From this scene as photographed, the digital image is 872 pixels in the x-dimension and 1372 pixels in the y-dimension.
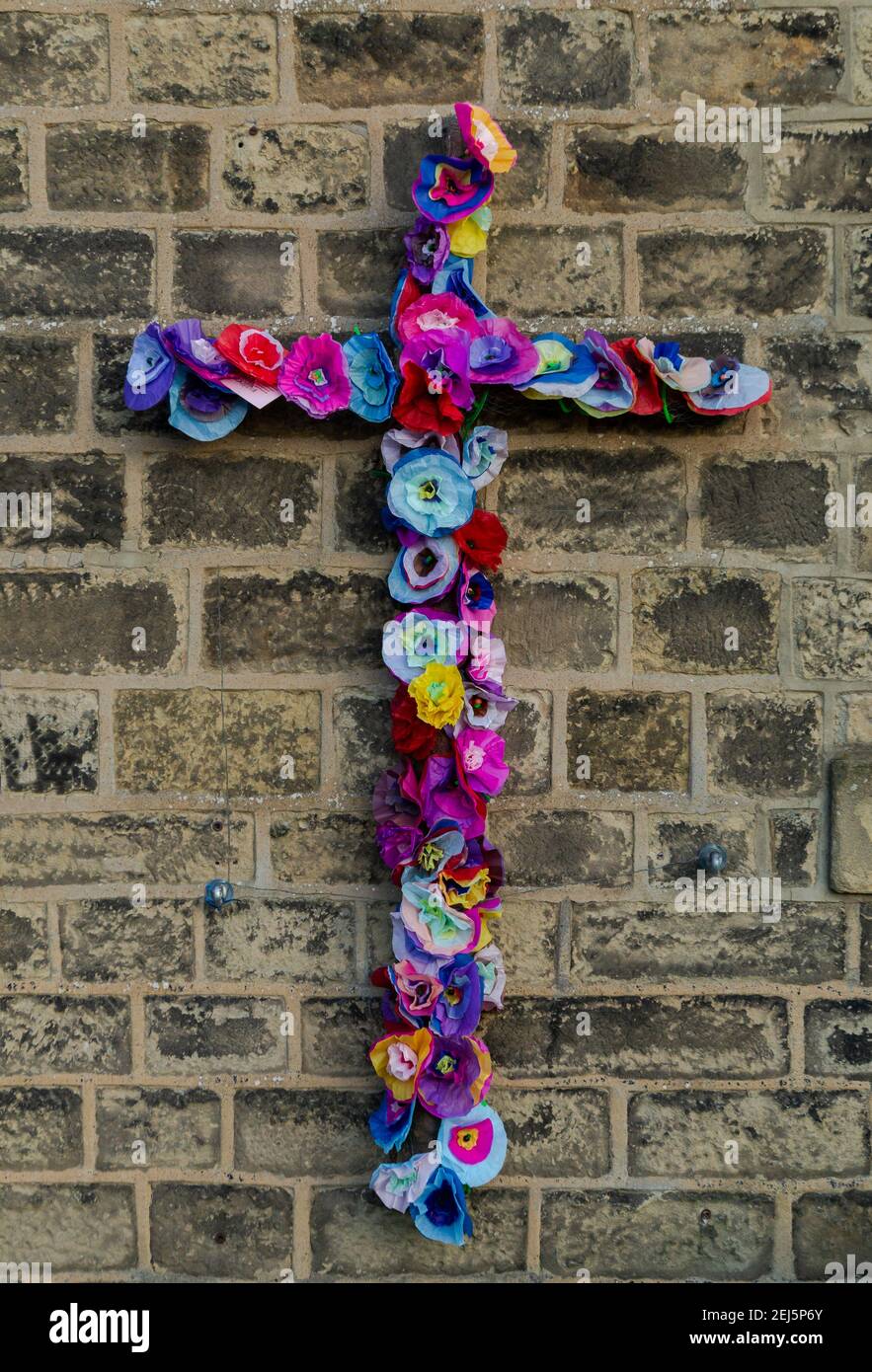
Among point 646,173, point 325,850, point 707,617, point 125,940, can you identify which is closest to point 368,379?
point 646,173

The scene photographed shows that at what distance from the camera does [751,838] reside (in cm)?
224

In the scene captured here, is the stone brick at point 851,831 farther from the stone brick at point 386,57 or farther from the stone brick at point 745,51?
the stone brick at point 386,57

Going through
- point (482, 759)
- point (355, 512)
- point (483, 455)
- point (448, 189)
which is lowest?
point (482, 759)

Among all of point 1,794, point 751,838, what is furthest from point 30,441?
point 751,838

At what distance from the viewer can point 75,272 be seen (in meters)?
2.20

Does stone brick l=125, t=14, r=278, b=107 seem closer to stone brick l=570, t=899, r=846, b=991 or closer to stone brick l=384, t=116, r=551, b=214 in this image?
stone brick l=384, t=116, r=551, b=214

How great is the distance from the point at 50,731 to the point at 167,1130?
0.90 meters

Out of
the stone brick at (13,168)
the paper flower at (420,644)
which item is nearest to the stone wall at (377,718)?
the stone brick at (13,168)

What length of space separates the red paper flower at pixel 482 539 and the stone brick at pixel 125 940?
38.1 inches

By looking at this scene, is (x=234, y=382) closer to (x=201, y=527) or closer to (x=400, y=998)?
(x=201, y=527)

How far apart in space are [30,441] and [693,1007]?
1883mm

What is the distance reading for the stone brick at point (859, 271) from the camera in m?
2.20

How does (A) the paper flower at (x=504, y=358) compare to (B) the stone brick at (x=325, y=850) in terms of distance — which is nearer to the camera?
(A) the paper flower at (x=504, y=358)

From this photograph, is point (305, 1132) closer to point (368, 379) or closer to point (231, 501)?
point (231, 501)
